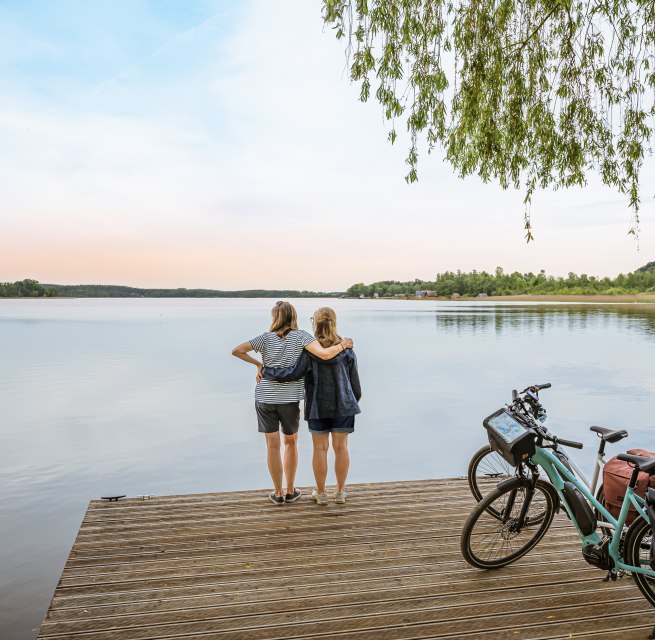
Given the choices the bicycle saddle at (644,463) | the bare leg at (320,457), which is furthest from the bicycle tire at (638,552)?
the bare leg at (320,457)

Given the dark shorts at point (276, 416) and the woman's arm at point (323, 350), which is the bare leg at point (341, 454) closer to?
the dark shorts at point (276, 416)

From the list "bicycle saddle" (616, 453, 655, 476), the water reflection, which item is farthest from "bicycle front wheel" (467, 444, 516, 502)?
the water reflection

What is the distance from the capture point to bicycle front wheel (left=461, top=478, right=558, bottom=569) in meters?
3.18

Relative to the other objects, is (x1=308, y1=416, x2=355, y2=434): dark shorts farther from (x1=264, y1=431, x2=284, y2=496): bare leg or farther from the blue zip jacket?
(x1=264, y1=431, x2=284, y2=496): bare leg

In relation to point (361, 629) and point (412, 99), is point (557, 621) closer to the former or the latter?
point (361, 629)

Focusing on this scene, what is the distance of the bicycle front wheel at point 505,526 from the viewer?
3.18 metres

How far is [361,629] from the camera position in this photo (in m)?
2.70

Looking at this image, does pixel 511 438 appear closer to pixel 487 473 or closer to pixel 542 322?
pixel 487 473

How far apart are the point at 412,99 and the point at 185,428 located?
9.59 m

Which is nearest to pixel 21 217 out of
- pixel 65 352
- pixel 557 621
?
pixel 65 352

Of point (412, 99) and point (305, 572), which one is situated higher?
point (412, 99)

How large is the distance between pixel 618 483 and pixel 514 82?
378 centimetres

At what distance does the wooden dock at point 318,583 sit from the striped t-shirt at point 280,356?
35.0 inches

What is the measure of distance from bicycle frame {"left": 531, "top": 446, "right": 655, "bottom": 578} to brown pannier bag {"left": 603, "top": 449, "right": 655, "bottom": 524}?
20 centimetres
